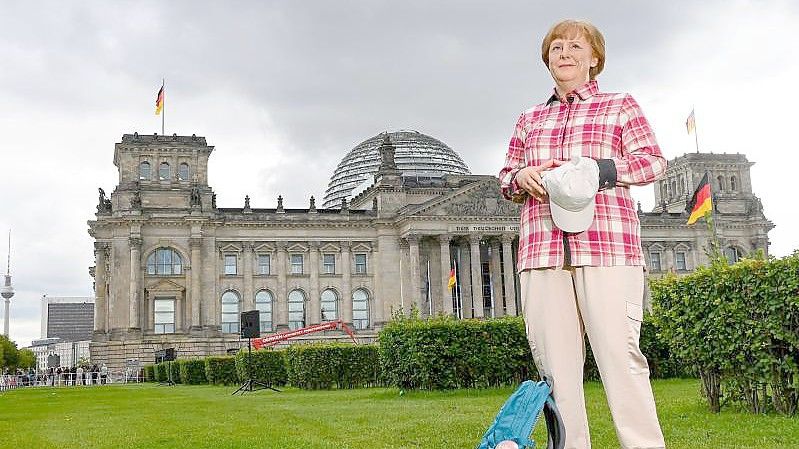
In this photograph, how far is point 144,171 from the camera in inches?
2670

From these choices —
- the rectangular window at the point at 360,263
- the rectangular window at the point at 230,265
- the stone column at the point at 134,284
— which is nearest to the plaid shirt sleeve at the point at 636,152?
the stone column at the point at 134,284

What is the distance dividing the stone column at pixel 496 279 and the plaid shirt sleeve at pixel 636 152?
66081 millimetres

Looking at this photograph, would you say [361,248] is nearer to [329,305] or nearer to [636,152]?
[329,305]

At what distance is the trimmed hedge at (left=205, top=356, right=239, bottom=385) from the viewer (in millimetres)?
41688

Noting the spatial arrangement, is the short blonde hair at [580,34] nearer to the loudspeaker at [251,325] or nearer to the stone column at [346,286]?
the loudspeaker at [251,325]

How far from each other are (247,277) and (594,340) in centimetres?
6424

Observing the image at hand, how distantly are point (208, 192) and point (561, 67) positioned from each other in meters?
64.6

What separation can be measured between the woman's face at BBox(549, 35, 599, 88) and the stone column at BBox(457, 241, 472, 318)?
65044mm

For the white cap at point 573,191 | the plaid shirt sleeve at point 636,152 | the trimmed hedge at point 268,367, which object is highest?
the plaid shirt sleeve at point 636,152

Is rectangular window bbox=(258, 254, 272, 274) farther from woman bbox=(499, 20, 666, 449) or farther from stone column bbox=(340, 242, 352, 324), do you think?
woman bbox=(499, 20, 666, 449)

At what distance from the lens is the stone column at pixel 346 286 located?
227 feet

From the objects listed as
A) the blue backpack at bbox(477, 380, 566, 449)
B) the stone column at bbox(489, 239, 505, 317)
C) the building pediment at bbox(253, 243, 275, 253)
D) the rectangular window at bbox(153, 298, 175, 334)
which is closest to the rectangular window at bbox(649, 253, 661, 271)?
the stone column at bbox(489, 239, 505, 317)

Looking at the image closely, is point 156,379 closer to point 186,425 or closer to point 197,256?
point 197,256

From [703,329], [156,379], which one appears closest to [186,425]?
[703,329]
